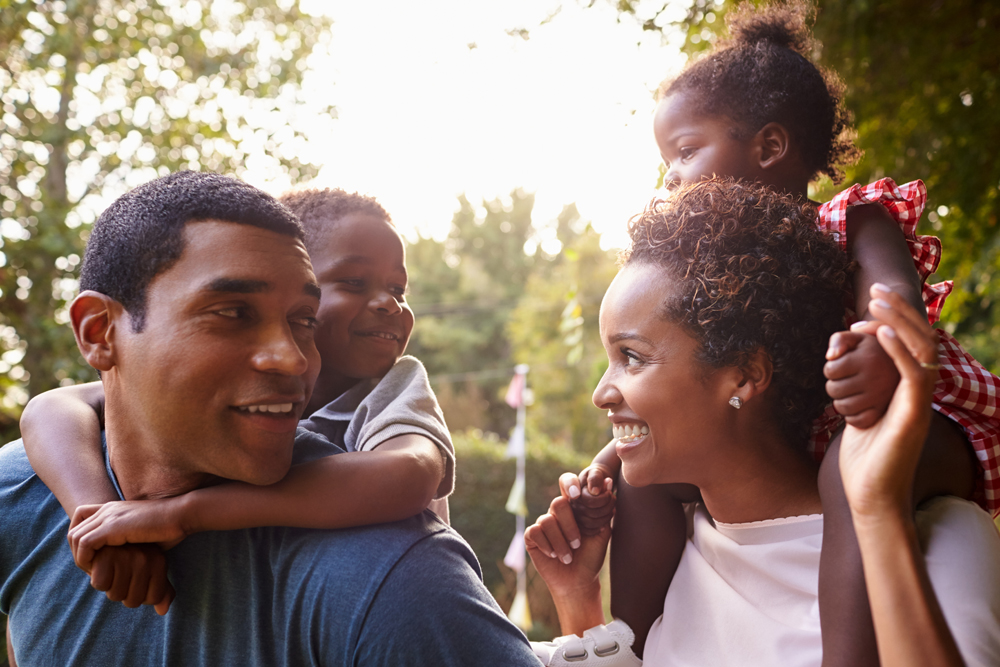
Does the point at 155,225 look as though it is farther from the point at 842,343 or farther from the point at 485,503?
the point at 485,503

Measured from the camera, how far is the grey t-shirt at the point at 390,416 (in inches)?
65.5

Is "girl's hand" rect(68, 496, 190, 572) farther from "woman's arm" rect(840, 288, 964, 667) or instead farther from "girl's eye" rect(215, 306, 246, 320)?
"woman's arm" rect(840, 288, 964, 667)

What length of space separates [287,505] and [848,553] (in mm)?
1013

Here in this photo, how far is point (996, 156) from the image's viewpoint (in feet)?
15.5

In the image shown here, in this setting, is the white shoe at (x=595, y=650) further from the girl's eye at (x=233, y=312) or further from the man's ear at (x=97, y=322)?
the man's ear at (x=97, y=322)

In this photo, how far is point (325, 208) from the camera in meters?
2.05

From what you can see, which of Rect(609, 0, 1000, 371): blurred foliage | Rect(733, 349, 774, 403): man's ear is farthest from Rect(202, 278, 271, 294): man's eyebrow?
Rect(609, 0, 1000, 371): blurred foliage

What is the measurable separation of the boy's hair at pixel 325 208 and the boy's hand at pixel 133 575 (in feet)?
3.11

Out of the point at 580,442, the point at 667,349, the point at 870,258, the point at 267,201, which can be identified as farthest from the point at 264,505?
the point at 580,442

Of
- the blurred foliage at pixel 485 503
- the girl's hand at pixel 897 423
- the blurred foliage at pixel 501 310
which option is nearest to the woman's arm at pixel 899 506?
the girl's hand at pixel 897 423

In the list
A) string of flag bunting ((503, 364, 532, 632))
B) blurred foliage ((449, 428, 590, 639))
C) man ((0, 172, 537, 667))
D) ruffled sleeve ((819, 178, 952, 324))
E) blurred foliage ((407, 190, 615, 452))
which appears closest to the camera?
man ((0, 172, 537, 667))

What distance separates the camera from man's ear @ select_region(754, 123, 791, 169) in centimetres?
197

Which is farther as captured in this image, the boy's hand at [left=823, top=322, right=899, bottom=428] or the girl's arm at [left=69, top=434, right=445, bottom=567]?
the girl's arm at [left=69, top=434, right=445, bottom=567]

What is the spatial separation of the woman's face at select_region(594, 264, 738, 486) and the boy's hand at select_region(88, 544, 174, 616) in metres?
0.93
